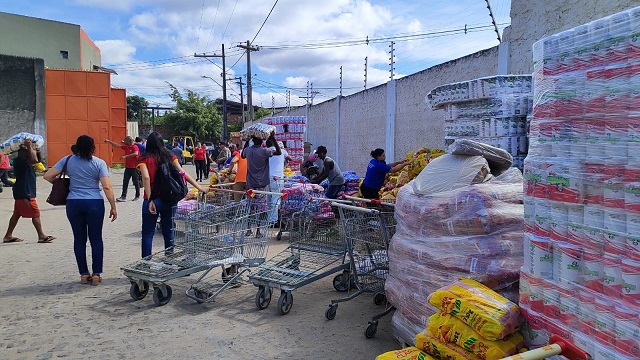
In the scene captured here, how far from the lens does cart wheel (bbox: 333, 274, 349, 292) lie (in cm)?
580

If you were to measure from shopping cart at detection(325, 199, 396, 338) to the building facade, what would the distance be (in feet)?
111

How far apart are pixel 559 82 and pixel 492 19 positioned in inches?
429

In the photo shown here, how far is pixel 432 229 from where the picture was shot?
12.3 ft

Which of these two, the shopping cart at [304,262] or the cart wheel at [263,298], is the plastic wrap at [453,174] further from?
the cart wheel at [263,298]

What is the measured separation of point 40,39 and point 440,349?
123 feet

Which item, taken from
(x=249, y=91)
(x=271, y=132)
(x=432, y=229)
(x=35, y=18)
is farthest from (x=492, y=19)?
(x=35, y=18)

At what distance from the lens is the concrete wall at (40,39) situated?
31703 millimetres

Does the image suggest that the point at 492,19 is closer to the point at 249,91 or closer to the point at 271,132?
the point at 271,132

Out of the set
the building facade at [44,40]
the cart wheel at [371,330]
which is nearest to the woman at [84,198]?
the cart wheel at [371,330]

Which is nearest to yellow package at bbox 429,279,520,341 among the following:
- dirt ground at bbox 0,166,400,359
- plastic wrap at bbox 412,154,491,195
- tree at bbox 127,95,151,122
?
plastic wrap at bbox 412,154,491,195

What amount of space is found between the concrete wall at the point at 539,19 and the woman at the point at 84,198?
244 inches

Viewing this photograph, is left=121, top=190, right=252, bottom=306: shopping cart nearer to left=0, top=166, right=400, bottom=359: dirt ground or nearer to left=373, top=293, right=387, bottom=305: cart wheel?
left=0, top=166, right=400, bottom=359: dirt ground

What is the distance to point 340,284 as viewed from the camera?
19.1 ft

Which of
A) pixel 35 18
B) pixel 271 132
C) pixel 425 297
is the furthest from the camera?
pixel 35 18
